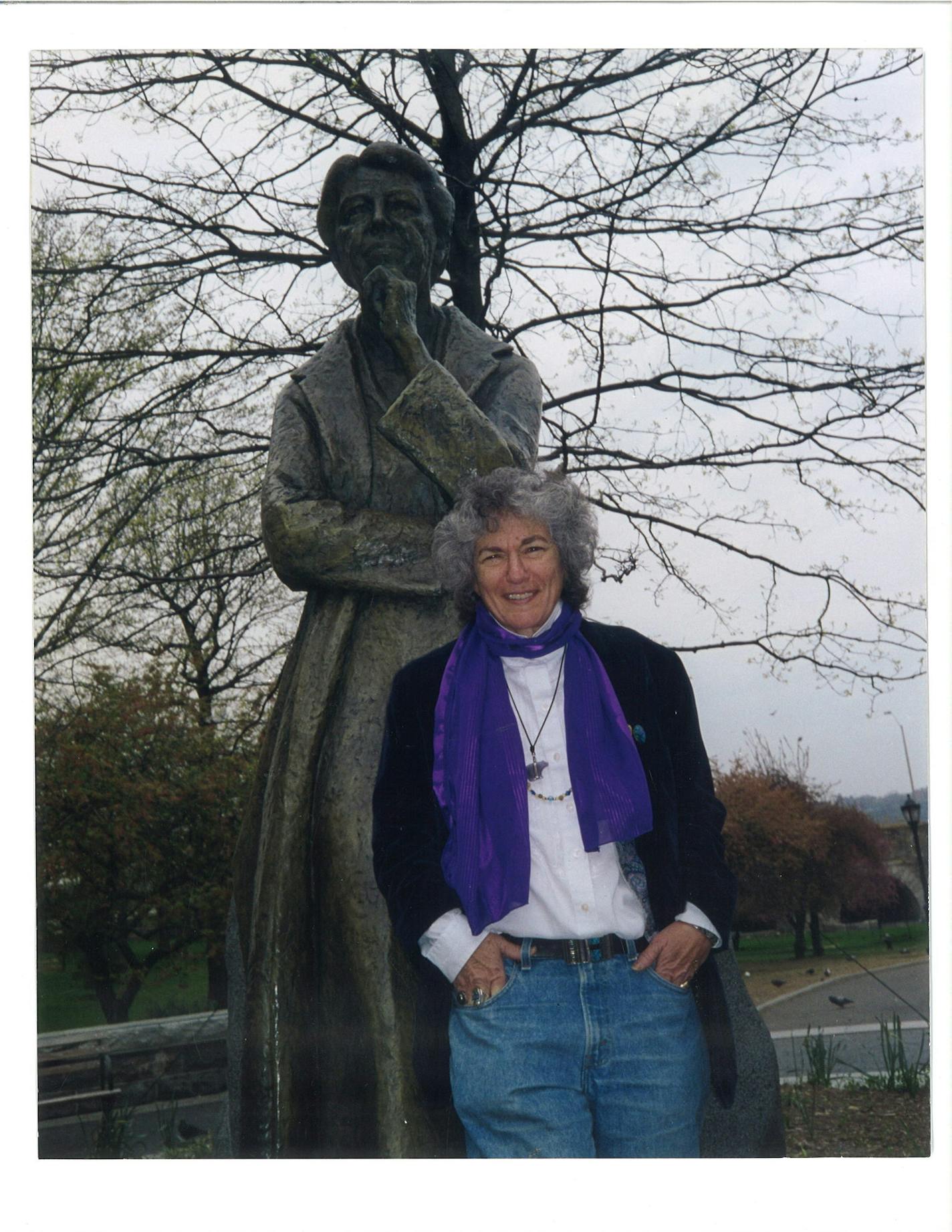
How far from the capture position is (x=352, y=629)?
340cm

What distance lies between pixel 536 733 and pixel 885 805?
1825 millimetres

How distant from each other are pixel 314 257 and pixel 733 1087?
349 cm

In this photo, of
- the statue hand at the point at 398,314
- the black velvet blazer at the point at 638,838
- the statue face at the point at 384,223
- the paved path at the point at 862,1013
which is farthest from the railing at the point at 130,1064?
the statue face at the point at 384,223

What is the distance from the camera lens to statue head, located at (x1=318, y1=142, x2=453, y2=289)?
3.51 meters

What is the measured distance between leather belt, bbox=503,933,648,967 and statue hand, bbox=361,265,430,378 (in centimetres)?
156

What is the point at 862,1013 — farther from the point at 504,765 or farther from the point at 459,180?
the point at 459,180

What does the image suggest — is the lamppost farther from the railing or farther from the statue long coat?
the railing

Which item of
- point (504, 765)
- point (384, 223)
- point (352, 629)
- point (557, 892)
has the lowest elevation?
point (557, 892)

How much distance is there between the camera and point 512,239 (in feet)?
16.9

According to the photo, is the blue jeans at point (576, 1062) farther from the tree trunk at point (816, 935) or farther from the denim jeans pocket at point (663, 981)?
the tree trunk at point (816, 935)

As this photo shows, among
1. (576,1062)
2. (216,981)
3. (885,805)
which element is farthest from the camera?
(216,981)

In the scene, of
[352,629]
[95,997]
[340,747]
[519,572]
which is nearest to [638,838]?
[519,572]

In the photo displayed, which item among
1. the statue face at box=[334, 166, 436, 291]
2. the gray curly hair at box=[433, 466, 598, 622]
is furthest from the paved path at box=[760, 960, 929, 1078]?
the statue face at box=[334, 166, 436, 291]
